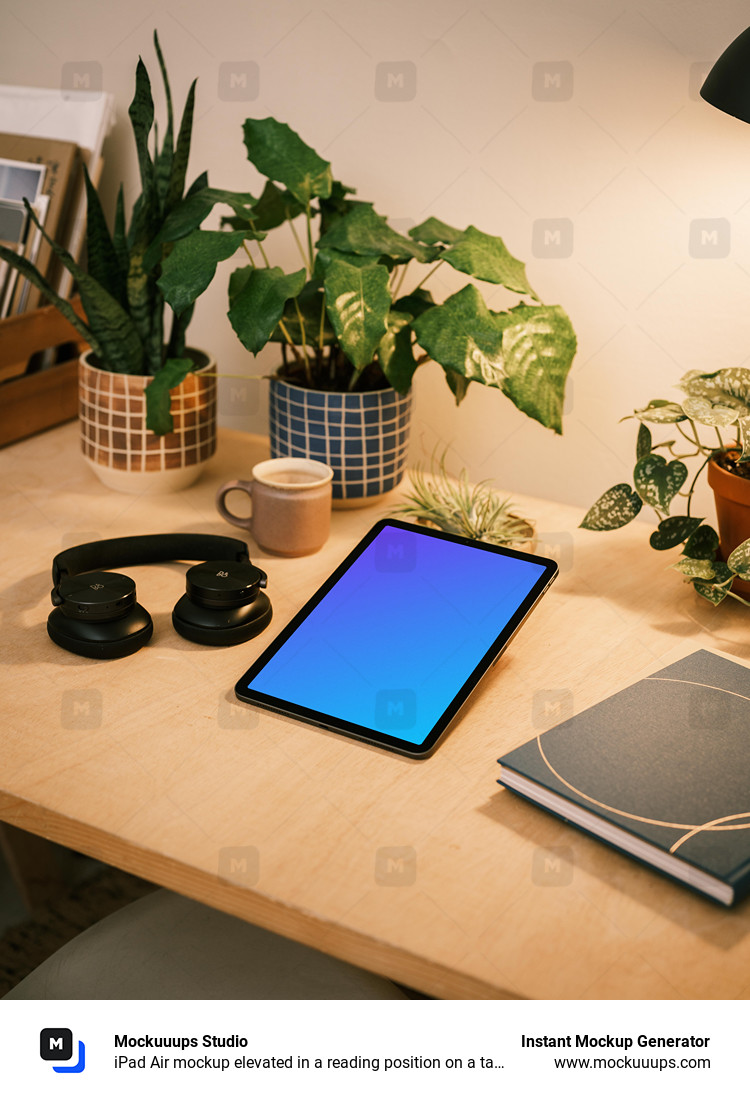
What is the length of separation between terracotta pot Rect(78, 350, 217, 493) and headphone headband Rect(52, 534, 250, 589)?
0.17 meters

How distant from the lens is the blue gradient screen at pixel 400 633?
30.0 inches

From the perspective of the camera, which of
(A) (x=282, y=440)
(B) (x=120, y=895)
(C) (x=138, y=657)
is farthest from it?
(B) (x=120, y=895)

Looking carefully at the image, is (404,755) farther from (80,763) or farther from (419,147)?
(419,147)

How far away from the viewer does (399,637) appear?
0.83 meters

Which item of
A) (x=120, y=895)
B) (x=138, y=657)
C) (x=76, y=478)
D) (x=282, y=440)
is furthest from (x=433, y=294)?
(x=120, y=895)

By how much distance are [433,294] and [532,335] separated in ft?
1.06

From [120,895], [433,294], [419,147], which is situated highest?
[419,147]

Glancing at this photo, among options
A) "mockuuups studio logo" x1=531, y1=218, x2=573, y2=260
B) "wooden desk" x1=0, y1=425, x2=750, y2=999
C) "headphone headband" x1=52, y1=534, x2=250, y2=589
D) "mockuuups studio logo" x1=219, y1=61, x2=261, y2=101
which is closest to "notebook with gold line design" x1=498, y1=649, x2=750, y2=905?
"wooden desk" x1=0, y1=425, x2=750, y2=999

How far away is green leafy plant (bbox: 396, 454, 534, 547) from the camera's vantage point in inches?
40.3

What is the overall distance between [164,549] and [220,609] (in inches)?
5.9

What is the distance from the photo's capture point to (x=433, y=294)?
1.23m
